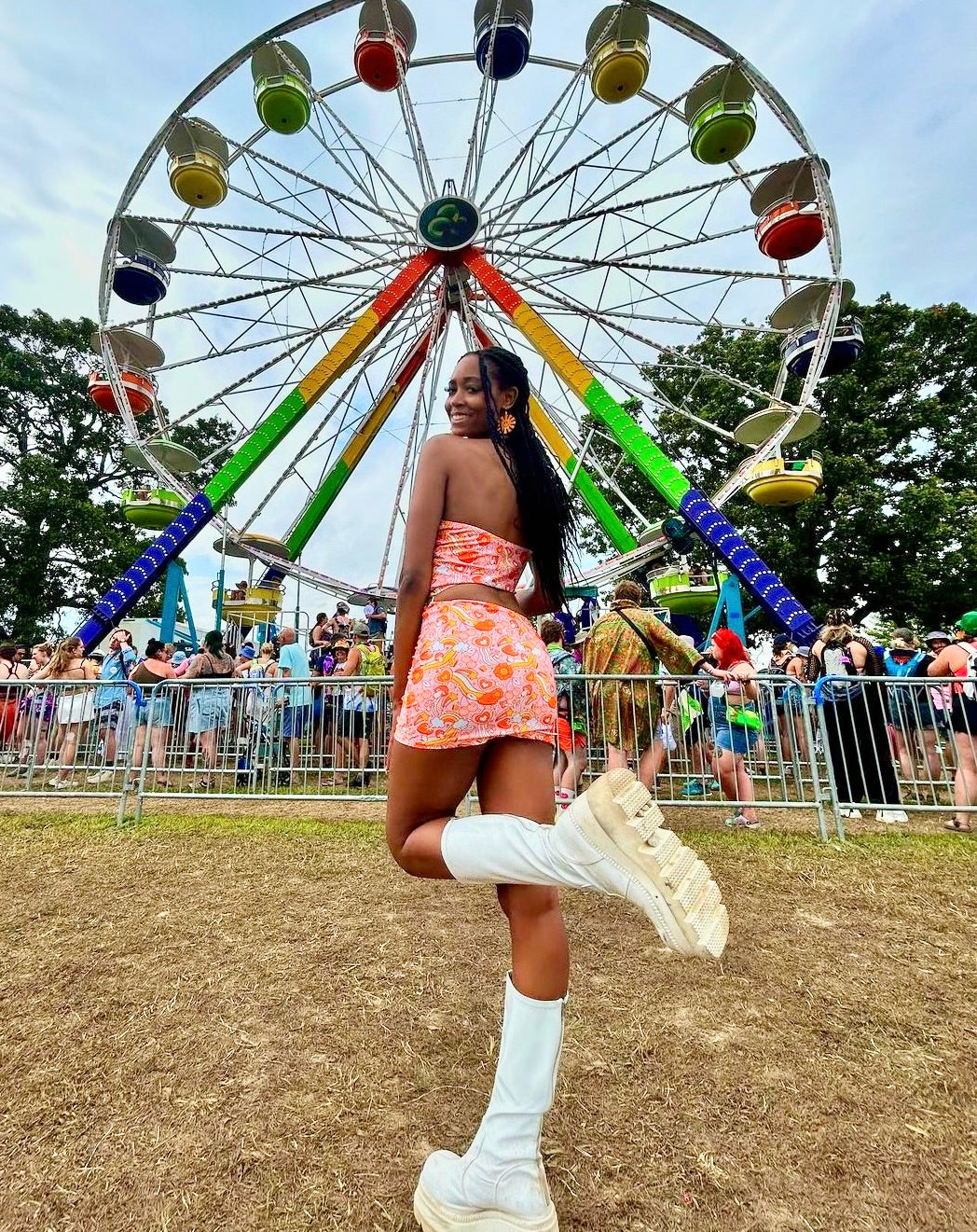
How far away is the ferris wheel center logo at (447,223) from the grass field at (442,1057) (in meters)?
13.8

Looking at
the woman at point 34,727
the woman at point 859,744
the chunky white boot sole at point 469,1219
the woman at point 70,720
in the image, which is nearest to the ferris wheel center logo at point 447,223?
the woman at point 70,720

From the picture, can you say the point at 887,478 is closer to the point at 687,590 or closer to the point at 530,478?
the point at 687,590

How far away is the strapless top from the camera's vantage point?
1.62 metres

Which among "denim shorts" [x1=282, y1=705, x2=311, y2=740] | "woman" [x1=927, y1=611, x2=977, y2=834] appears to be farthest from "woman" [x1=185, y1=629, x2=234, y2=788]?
"woman" [x1=927, y1=611, x2=977, y2=834]

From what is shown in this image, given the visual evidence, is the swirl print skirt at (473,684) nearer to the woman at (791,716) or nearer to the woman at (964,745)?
the woman at (791,716)

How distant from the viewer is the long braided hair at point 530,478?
1738 mm

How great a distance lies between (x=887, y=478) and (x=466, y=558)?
25593 mm

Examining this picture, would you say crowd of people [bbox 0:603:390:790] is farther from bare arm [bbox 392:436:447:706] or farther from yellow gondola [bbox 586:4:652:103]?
yellow gondola [bbox 586:4:652:103]

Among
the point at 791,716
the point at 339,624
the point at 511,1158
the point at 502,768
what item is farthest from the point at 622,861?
the point at 339,624

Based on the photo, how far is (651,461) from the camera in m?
12.8

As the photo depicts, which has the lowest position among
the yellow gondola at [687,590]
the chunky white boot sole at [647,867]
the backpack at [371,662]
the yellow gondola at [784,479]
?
the chunky white boot sole at [647,867]

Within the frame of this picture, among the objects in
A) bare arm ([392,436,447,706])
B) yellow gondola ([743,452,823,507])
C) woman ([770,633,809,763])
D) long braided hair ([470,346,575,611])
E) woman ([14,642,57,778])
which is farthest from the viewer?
yellow gondola ([743,452,823,507])

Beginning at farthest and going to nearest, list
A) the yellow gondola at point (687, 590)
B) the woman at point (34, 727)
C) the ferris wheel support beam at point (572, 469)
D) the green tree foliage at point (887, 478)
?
1. the green tree foliage at point (887, 478)
2. the yellow gondola at point (687, 590)
3. the ferris wheel support beam at point (572, 469)
4. the woman at point (34, 727)

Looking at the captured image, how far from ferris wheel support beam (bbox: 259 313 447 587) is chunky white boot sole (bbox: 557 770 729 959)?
15.8 meters
